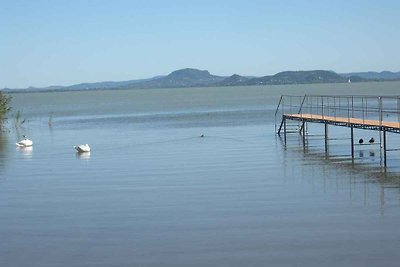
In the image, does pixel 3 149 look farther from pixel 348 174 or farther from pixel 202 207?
pixel 202 207

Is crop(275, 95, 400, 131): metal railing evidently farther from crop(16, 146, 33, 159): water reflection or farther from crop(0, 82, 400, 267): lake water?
crop(16, 146, 33, 159): water reflection

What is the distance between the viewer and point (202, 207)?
19.3 metres

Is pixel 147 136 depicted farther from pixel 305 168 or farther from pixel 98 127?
pixel 305 168

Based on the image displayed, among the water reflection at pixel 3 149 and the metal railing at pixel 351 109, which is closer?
the metal railing at pixel 351 109

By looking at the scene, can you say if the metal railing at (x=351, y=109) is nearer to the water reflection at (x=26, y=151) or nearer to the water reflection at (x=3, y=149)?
the water reflection at (x=26, y=151)

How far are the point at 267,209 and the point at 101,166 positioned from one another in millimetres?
12565

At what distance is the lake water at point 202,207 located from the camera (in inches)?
574

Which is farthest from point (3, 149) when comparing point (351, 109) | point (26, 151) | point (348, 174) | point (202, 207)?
point (202, 207)

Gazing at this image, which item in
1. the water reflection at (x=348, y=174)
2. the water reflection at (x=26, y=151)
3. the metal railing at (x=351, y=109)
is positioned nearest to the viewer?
the water reflection at (x=348, y=174)

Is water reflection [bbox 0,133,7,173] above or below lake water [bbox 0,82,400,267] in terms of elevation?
below

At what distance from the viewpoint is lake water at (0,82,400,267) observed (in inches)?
574

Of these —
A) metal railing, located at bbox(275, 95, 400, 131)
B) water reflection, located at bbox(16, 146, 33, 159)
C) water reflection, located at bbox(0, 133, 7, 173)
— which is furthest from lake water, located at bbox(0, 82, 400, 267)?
metal railing, located at bbox(275, 95, 400, 131)

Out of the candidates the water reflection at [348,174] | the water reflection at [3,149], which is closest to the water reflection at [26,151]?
the water reflection at [3,149]

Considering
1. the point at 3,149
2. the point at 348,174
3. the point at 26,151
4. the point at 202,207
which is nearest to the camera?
the point at 202,207
